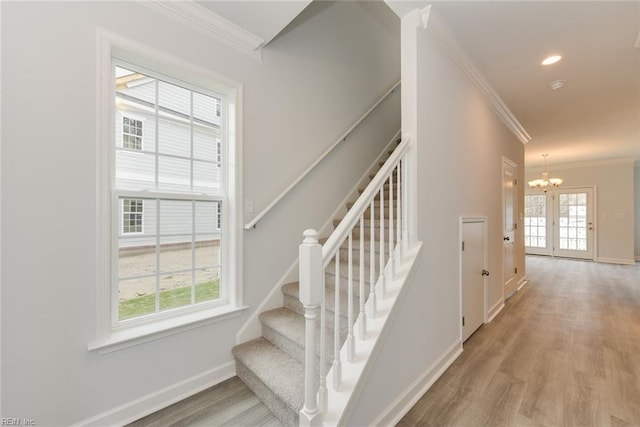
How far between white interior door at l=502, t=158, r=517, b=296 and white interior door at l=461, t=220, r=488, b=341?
1.12m

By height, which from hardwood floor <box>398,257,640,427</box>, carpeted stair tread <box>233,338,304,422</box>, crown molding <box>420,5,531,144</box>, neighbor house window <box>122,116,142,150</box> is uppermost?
crown molding <box>420,5,531,144</box>

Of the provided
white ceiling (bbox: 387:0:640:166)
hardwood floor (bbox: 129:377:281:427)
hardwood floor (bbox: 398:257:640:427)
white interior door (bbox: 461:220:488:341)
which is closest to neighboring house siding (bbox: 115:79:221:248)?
hardwood floor (bbox: 129:377:281:427)

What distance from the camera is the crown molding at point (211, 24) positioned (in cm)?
176

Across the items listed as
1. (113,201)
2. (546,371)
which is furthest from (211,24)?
(546,371)

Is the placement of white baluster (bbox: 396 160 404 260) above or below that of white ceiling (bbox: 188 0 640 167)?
below

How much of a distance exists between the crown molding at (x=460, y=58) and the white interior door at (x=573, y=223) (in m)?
5.97

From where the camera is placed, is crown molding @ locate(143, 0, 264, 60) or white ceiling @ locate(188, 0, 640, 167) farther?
white ceiling @ locate(188, 0, 640, 167)

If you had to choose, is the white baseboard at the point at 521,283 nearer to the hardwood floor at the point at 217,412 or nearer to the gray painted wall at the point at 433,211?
the gray painted wall at the point at 433,211

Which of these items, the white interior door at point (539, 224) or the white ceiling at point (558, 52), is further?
the white interior door at point (539, 224)

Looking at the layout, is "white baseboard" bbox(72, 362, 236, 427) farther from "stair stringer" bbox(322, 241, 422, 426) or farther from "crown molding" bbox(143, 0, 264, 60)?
"crown molding" bbox(143, 0, 264, 60)

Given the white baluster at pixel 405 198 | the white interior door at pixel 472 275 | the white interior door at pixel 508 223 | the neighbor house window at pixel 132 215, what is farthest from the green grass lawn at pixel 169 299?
the white interior door at pixel 508 223

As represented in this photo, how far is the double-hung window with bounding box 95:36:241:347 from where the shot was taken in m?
1.69

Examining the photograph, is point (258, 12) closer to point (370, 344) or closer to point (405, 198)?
point (405, 198)

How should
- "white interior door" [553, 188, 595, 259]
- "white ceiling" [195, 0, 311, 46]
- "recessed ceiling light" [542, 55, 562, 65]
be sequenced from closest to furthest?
"white ceiling" [195, 0, 311, 46] → "recessed ceiling light" [542, 55, 562, 65] → "white interior door" [553, 188, 595, 259]
